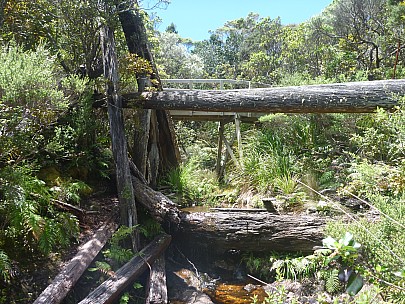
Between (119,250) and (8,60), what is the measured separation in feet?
8.42

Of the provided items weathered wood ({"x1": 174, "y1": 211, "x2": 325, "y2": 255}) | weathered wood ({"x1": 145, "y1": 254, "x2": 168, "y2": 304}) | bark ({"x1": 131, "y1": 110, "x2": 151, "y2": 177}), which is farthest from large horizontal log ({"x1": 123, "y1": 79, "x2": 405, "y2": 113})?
weathered wood ({"x1": 145, "y1": 254, "x2": 168, "y2": 304})

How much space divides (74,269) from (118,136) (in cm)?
216

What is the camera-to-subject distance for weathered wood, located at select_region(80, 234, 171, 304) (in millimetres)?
3554

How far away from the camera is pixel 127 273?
4.20 metres

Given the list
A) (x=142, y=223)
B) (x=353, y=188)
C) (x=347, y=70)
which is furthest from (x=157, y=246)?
(x=347, y=70)

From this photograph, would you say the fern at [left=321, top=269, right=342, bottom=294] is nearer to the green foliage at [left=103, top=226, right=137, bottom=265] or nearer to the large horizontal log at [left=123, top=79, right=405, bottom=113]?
the large horizontal log at [left=123, top=79, right=405, bottom=113]

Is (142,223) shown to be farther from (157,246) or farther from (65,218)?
(65,218)

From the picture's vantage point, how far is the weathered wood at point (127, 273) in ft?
11.7

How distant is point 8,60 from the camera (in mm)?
3334

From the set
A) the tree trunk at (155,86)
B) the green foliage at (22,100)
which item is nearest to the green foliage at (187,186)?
the tree trunk at (155,86)

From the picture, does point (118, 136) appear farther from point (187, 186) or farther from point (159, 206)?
point (187, 186)

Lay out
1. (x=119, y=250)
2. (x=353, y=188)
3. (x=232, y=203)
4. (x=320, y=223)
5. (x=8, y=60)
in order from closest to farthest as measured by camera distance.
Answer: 1. (x=8, y=60)
2. (x=119, y=250)
3. (x=320, y=223)
4. (x=353, y=188)
5. (x=232, y=203)

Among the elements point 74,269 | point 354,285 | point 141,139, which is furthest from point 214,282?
point 354,285

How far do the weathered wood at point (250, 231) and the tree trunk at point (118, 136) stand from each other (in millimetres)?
888
